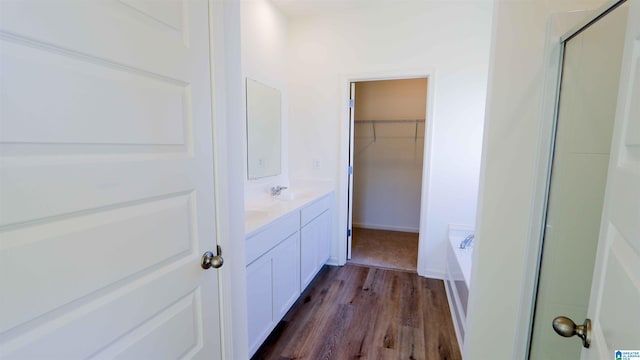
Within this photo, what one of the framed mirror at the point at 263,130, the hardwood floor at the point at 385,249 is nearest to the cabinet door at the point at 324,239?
the hardwood floor at the point at 385,249

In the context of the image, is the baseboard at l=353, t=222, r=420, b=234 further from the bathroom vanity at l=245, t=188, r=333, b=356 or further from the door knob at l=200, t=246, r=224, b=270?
the door knob at l=200, t=246, r=224, b=270

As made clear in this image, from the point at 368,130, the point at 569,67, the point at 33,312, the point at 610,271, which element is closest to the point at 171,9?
the point at 33,312

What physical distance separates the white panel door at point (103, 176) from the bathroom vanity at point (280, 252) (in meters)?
0.64

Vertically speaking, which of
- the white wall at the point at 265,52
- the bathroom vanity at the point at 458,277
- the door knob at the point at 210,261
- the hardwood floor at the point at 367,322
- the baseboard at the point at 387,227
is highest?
the white wall at the point at 265,52

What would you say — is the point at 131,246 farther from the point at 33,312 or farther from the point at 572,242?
the point at 572,242

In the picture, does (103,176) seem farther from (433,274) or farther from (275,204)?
(433,274)

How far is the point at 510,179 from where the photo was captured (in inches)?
49.5

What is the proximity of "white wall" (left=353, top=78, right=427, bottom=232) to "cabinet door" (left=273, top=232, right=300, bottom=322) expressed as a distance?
257 cm

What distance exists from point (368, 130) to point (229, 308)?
375cm

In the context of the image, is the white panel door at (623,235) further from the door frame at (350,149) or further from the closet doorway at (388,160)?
the closet doorway at (388,160)

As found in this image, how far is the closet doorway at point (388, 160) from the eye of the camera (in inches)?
168

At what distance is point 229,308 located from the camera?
1271 millimetres

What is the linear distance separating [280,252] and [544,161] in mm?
1600

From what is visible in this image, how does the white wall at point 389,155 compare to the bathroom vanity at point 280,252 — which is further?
the white wall at point 389,155
